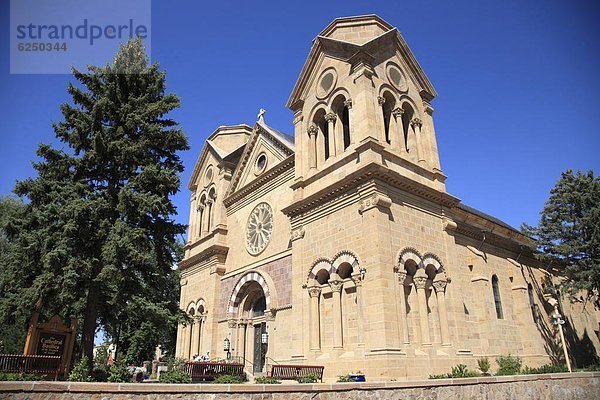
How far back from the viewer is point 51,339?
14656 mm

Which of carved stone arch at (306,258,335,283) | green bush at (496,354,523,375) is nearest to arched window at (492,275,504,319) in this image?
green bush at (496,354,523,375)

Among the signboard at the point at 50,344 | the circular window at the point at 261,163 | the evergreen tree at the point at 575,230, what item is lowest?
the signboard at the point at 50,344

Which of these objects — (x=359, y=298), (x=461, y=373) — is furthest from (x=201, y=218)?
(x=461, y=373)

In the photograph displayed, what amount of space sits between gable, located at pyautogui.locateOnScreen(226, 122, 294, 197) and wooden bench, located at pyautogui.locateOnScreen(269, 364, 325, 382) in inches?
507

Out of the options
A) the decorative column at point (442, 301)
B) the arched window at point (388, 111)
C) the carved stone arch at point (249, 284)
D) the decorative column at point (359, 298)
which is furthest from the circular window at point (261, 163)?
the decorative column at point (442, 301)

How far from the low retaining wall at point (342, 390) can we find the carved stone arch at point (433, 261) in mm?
5780

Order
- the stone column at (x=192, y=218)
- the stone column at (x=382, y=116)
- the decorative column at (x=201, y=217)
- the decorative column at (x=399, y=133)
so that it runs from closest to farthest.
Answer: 1. the stone column at (x=382, y=116)
2. the decorative column at (x=399, y=133)
3. the decorative column at (x=201, y=217)
4. the stone column at (x=192, y=218)

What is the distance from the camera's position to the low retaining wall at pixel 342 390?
738cm

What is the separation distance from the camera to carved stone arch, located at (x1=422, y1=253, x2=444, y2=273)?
18344mm

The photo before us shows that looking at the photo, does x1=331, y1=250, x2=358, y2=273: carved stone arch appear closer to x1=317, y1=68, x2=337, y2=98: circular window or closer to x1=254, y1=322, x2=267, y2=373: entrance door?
x1=254, y1=322, x2=267, y2=373: entrance door

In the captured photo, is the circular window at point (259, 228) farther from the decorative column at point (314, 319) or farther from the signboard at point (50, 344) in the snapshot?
the signboard at point (50, 344)

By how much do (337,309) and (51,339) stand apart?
11.2 meters

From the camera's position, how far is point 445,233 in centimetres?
1995

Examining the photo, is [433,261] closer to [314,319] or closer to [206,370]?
[314,319]
